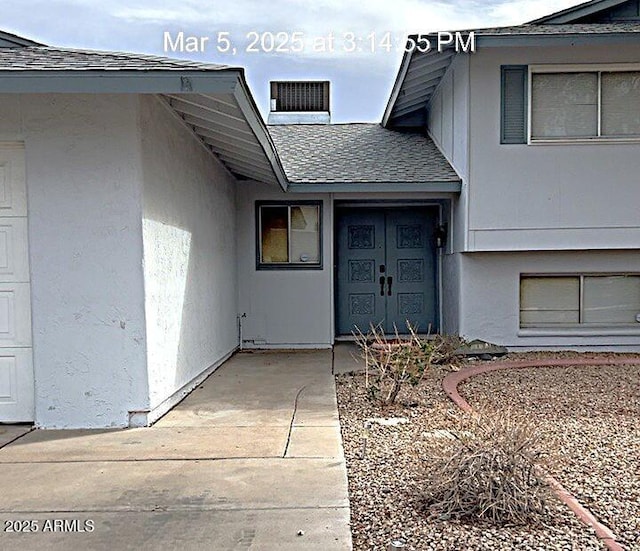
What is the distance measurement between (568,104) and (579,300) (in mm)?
3174

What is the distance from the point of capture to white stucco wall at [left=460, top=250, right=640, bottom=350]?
10.3 metres

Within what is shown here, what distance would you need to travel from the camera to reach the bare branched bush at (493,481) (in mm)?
3635

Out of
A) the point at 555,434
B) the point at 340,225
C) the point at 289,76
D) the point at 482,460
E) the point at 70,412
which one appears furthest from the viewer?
the point at 289,76

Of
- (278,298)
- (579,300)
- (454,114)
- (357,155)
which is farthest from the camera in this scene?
(357,155)

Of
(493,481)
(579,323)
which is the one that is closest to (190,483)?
(493,481)

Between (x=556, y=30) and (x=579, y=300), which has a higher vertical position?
(x=556, y=30)

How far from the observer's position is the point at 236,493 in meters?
4.23

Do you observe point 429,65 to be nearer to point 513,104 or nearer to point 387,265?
point 513,104

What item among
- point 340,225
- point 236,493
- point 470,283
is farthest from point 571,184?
point 236,493

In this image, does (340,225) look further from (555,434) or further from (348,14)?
(555,434)

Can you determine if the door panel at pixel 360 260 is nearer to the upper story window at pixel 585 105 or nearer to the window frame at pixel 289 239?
the window frame at pixel 289 239

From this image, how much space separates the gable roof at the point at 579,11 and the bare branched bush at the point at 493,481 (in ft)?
31.2

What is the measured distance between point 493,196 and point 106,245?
637 centimetres

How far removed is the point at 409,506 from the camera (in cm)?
388
